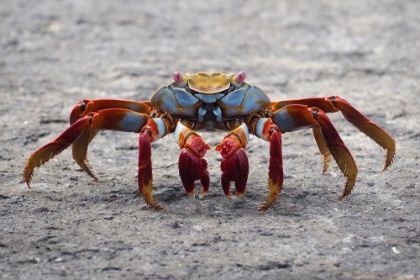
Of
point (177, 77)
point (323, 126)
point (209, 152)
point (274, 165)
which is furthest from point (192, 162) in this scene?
point (209, 152)

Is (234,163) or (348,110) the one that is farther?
(348,110)

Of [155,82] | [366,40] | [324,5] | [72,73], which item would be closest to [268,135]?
[155,82]

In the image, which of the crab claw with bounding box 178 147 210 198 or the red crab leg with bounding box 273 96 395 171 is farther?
the red crab leg with bounding box 273 96 395 171

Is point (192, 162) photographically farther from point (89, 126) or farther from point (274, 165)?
point (89, 126)

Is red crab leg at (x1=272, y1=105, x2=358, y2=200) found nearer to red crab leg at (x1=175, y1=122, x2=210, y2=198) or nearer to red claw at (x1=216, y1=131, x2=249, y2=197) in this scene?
red claw at (x1=216, y1=131, x2=249, y2=197)

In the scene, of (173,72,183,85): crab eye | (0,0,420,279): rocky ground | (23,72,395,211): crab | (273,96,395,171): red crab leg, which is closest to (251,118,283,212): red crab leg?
(23,72,395,211): crab

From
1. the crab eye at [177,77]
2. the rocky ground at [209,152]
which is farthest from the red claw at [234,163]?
the crab eye at [177,77]

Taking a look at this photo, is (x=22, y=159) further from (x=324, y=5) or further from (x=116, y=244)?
(x=324, y=5)
